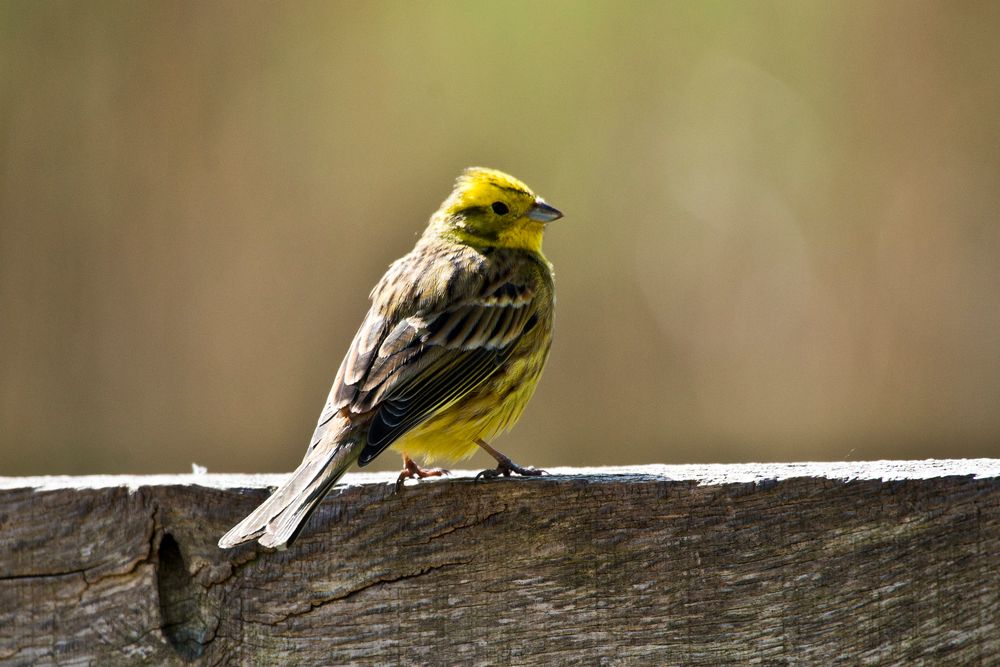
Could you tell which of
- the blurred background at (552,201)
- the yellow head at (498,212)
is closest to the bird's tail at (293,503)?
the yellow head at (498,212)

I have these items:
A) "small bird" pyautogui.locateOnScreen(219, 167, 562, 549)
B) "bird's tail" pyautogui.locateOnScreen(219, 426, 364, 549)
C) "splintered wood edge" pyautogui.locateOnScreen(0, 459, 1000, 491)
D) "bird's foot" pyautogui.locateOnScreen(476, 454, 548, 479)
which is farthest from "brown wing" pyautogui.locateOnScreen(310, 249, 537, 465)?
"splintered wood edge" pyautogui.locateOnScreen(0, 459, 1000, 491)

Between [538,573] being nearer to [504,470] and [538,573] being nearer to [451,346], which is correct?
[504,470]

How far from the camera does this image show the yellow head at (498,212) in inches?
184

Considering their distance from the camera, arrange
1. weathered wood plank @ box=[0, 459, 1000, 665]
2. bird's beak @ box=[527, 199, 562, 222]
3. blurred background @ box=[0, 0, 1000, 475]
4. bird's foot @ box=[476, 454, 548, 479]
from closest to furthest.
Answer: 1. weathered wood plank @ box=[0, 459, 1000, 665]
2. bird's foot @ box=[476, 454, 548, 479]
3. bird's beak @ box=[527, 199, 562, 222]
4. blurred background @ box=[0, 0, 1000, 475]

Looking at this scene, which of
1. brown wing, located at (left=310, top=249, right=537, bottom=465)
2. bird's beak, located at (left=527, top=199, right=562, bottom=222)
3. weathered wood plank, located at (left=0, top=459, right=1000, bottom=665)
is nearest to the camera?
weathered wood plank, located at (left=0, top=459, right=1000, bottom=665)

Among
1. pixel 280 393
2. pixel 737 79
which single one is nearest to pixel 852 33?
pixel 737 79

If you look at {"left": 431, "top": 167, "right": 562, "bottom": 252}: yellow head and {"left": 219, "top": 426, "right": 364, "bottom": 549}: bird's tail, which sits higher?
{"left": 431, "top": 167, "right": 562, "bottom": 252}: yellow head

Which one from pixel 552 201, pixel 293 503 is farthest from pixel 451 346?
pixel 552 201

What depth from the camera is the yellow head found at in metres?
4.68

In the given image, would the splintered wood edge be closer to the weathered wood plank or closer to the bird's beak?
the weathered wood plank

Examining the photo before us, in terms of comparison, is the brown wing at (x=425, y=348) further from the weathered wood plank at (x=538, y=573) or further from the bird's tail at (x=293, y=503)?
the weathered wood plank at (x=538, y=573)

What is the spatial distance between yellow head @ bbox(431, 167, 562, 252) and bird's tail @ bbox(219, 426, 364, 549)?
5.43 feet

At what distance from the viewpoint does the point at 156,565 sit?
2.74 m

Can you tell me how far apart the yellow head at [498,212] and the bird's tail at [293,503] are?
5.43 feet
